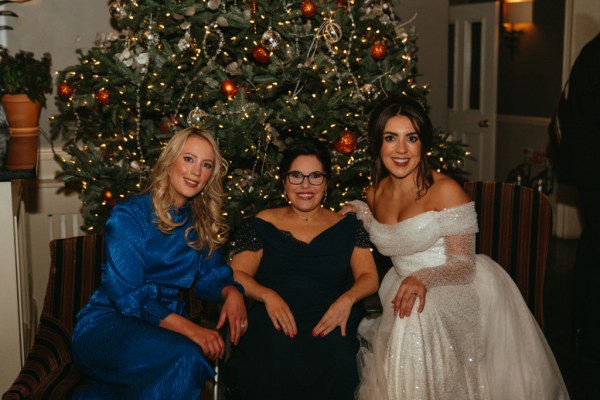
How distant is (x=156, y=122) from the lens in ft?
14.4

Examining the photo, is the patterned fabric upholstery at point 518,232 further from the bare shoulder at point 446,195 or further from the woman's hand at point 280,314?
the woman's hand at point 280,314

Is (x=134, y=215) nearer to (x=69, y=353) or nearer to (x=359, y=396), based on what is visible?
(x=69, y=353)

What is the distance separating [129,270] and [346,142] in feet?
4.87

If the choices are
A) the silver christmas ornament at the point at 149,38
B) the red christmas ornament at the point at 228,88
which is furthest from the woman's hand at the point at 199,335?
the silver christmas ornament at the point at 149,38

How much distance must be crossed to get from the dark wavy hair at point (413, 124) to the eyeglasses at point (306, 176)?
0.26m

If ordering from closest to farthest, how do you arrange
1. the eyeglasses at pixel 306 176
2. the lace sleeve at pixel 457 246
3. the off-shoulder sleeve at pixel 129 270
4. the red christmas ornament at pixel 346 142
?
the off-shoulder sleeve at pixel 129 270 → the lace sleeve at pixel 457 246 → the eyeglasses at pixel 306 176 → the red christmas ornament at pixel 346 142

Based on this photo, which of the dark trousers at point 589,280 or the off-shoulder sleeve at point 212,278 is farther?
the dark trousers at point 589,280

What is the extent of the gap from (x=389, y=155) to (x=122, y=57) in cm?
158

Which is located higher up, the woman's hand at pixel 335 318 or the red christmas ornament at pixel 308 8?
the red christmas ornament at pixel 308 8

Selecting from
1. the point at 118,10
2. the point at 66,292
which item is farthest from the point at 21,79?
the point at 66,292

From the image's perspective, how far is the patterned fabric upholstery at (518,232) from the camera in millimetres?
3295

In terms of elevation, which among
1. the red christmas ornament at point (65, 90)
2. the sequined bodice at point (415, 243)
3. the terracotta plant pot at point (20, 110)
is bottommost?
the sequined bodice at point (415, 243)

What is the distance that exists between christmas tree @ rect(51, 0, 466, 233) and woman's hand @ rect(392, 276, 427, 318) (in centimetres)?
105

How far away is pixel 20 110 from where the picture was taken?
3.94m
